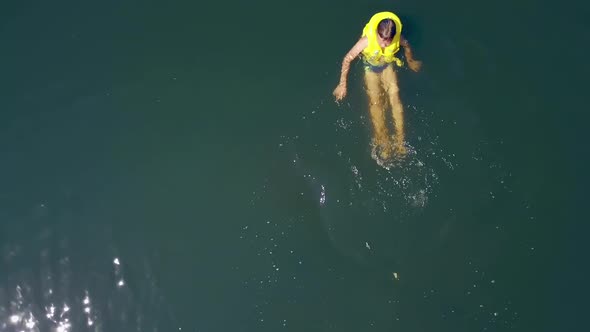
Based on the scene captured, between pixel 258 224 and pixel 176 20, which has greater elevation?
pixel 176 20

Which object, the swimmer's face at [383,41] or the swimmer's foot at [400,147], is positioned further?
the swimmer's foot at [400,147]

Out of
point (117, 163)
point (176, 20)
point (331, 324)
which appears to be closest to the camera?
point (331, 324)

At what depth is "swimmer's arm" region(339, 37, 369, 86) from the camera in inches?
326

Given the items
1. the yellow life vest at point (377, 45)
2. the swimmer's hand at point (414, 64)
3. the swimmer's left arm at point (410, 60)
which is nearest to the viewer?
the yellow life vest at point (377, 45)

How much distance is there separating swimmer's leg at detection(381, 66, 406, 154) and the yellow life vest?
0.18 meters

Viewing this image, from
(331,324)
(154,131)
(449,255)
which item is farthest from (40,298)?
(449,255)

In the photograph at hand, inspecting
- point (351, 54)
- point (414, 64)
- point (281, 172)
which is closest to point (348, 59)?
point (351, 54)

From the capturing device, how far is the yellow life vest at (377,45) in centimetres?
812

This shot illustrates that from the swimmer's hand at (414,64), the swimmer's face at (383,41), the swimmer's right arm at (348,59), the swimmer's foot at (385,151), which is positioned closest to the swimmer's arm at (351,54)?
the swimmer's right arm at (348,59)

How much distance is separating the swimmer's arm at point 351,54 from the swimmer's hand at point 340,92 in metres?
0.05

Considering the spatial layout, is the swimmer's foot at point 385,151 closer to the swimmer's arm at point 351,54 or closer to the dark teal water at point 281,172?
the dark teal water at point 281,172

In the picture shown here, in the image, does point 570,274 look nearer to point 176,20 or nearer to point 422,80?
point 422,80

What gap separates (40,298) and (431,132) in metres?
5.01

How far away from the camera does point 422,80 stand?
8.63m
